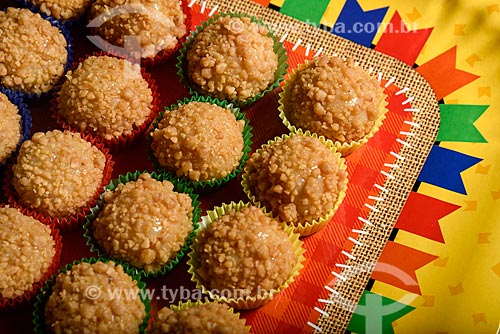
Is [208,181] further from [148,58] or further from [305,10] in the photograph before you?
[305,10]

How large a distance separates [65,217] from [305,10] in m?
2.03

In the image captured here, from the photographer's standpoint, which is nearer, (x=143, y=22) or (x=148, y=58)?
(x=143, y=22)

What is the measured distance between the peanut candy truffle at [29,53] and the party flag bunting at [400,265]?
6.94 feet

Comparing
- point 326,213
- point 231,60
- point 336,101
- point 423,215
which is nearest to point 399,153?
point 423,215

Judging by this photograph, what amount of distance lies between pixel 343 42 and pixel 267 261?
67.2 inches

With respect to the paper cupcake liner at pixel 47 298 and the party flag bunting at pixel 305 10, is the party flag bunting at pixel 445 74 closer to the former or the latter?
the party flag bunting at pixel 305 10

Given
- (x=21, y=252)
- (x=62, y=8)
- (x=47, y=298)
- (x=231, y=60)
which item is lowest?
(x=47, y=298)

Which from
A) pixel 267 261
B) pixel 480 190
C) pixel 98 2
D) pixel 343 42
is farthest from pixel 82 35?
pixel 480 190

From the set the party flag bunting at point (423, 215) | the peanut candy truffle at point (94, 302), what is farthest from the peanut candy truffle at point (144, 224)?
the party flag bunting at point (423, 215)

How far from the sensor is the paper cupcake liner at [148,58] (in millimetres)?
3633

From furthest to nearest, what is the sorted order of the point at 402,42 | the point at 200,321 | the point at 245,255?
1. the point at 402,42
2. the point at 245,255
3. the point at 200,321

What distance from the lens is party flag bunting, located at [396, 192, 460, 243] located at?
11.2 feet

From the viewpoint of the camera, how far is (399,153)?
3.64 metres

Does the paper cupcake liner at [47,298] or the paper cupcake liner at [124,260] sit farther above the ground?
the paper cupcake liner at [124,260]
